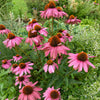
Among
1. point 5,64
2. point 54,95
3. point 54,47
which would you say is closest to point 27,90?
point 54,95

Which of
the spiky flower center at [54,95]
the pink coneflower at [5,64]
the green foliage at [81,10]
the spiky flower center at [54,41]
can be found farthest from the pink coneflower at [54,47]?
the green foliage at [81,10]

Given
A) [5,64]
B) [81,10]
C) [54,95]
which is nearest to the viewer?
[54,95]

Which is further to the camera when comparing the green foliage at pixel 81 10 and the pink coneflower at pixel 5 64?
the green foliage at pixel 81 10

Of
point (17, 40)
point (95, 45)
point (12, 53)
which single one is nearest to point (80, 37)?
point (95, 45)

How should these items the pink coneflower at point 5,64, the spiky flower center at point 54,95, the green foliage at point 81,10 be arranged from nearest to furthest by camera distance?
the spiky flower center at point 54,95 < the pink coneflower at point 5,64 < the green foliage at point 81,10

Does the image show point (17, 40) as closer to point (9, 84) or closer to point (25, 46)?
point (9, 84)

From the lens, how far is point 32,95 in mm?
889

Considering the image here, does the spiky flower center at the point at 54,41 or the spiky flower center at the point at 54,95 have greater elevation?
the spiky flower center at the point at 54,41

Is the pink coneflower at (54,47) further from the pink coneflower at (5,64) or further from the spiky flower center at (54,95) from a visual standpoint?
the pink coneflower at (5,64)

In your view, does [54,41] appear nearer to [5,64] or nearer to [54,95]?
[54,95]

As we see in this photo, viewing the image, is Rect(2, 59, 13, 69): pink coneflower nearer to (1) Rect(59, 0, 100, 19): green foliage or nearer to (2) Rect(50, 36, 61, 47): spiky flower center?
(2) Rect(50, 36, 61, 47): spiky flower center

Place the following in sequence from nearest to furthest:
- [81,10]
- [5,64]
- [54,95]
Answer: [54,95]
[5,64]
[81,10]

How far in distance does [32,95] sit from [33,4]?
3.96 meters

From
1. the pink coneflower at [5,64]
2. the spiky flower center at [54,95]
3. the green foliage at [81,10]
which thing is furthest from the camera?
the green foliage at [81,10]
